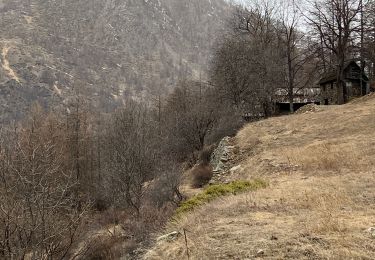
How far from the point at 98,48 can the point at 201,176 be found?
12561cm

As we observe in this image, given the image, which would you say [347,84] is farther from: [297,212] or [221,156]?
[297,212]

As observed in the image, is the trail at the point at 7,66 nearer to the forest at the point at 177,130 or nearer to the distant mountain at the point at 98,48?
the distant mountain at the point at 98,48

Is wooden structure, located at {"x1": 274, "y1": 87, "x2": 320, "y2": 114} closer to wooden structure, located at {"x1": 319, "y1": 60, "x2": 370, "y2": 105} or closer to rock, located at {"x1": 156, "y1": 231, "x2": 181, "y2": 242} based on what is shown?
wooden structure, located at {"x1": 319, "y1": 60, "x2": 370, "y2": 105}

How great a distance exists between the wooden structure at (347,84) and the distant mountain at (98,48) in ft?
222

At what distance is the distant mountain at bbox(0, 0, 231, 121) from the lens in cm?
10712

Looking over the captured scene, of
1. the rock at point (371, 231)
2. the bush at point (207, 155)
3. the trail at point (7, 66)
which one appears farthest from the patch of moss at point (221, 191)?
the trail at point (7, 66)

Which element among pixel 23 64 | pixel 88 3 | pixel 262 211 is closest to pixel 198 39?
pixel 88 3

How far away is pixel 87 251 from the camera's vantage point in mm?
18109

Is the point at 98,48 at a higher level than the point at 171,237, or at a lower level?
higher

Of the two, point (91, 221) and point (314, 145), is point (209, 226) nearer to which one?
point (314, 145)

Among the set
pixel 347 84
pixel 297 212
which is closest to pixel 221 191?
pixel 297 212

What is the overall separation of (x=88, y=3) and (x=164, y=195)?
151 m

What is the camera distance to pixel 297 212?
8.73 metres

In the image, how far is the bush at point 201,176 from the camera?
21609mm
